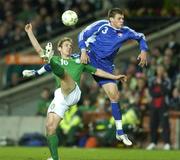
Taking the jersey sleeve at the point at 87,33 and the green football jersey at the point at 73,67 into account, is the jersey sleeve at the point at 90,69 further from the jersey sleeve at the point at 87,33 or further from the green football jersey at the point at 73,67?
the jersey sleeve at the point at 87,33

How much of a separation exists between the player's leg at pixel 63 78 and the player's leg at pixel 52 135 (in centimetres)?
46

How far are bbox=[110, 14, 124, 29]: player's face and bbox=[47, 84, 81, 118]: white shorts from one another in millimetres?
2357

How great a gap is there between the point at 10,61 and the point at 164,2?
5.72 metres

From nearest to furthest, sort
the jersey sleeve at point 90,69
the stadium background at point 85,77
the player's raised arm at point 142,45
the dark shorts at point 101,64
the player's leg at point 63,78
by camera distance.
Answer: the player's leg at point 63,78 → the jersey sleeve at point 90,69 → the player's raised arm at point 142,45 → the dark shorts at point 101,64 → the stadium background at point 85,77

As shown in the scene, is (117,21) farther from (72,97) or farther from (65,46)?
(72,97)

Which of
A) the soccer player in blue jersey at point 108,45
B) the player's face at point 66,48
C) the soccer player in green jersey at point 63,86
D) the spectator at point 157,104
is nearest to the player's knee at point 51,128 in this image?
the soccer player in green jersey at point 63,86

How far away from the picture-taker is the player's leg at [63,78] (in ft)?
43.9

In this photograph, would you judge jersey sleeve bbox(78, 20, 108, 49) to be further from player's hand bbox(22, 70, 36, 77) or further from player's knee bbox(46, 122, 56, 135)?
player's knee bbox(46, 122, 56, 135)

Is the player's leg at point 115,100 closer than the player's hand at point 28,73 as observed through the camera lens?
No

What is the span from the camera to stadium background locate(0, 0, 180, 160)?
23.0 m

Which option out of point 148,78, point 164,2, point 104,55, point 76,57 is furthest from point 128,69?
point 76,57

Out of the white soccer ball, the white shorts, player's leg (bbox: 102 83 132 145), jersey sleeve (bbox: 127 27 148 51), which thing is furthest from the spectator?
the white shorts

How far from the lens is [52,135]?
13.9m

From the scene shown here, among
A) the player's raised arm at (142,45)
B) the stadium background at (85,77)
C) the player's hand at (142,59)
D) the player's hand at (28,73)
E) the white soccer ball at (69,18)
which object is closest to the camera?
the player's hand at (28,73)
